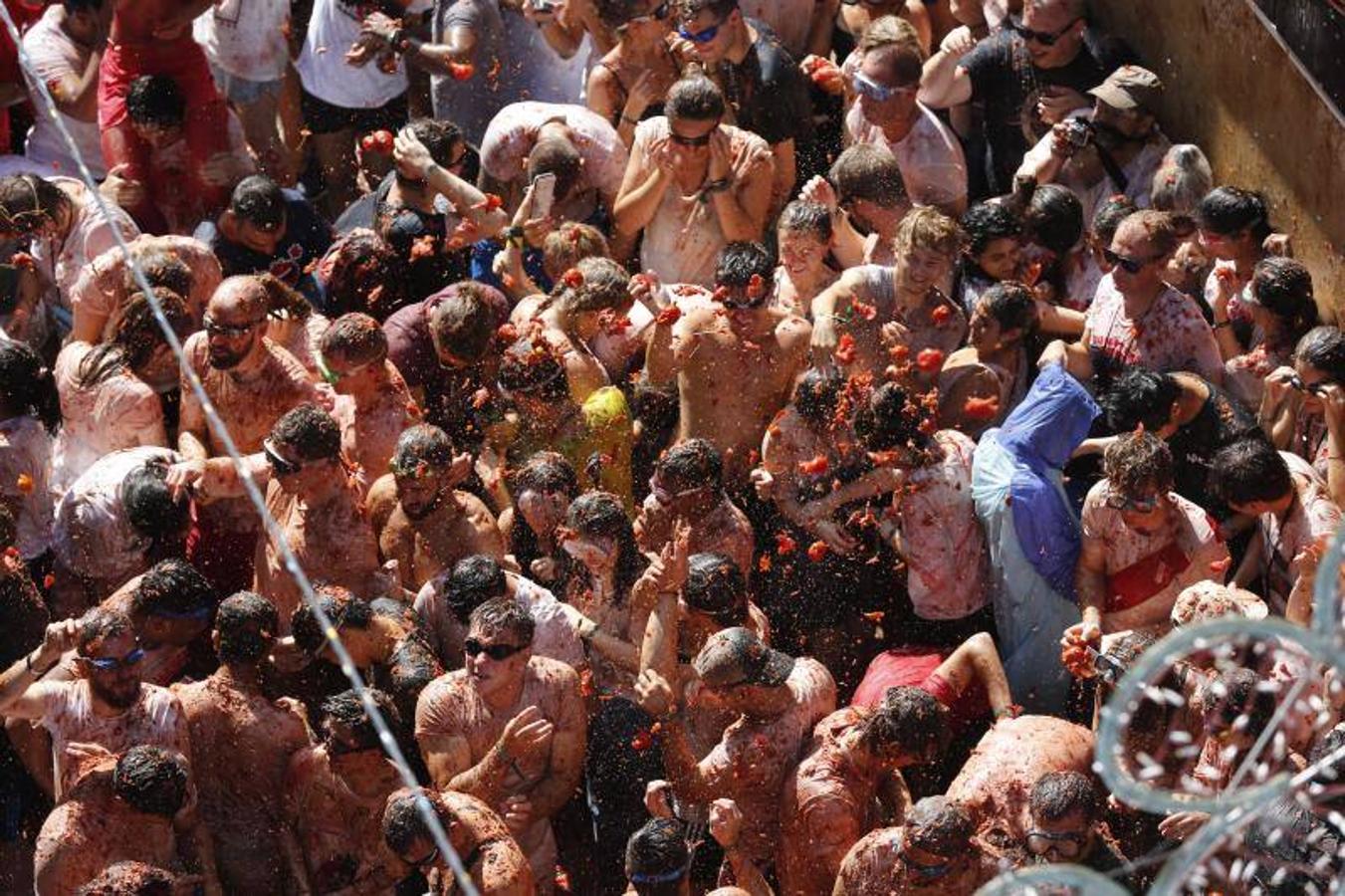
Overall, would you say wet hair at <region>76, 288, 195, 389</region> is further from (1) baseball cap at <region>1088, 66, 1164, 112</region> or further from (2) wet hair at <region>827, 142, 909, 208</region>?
(1) baseball cap at <region>1088, 66, 1164, 112</region>

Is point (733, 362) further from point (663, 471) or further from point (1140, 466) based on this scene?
point (1140, 466)

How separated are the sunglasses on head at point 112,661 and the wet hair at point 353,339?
4.91 ft

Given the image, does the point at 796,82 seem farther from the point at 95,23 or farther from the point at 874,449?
the point at 95,23

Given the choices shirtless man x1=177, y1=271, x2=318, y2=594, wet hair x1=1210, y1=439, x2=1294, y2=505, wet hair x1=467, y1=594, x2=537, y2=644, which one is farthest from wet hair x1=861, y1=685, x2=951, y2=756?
shirtless man x1=177, y1=271, x2=318, y2=594

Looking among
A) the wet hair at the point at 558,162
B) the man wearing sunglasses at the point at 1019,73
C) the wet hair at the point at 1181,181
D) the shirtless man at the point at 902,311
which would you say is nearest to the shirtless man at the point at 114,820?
the shirtless man at the point at 902,311

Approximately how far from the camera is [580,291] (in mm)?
8938

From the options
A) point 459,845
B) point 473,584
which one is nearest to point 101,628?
point 473,584

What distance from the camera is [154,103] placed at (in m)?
10.2

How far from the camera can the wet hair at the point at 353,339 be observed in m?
8.63

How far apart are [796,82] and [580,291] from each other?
1680mm

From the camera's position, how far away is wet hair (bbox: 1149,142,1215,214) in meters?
9.38

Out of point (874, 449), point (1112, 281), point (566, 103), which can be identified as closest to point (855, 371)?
point (874, 449)

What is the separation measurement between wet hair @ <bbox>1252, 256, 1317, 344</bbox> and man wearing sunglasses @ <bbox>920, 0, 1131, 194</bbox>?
1.65 metres

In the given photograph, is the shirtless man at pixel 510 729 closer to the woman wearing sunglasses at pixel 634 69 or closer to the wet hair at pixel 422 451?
the wet hair at pixel 422 451
